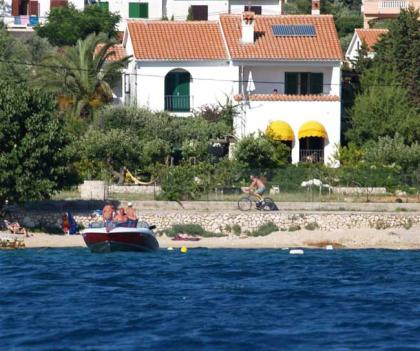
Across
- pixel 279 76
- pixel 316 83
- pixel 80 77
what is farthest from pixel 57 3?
pixel 316 83

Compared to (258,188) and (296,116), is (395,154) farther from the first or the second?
(258,188)

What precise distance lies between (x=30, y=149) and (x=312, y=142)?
19821mm

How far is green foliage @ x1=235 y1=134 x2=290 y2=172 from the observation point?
6719cm

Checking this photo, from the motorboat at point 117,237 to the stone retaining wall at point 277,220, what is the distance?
331cm

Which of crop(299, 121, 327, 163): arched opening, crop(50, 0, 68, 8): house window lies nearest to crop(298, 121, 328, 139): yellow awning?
crop(299, 121, 327, 163): arched opening

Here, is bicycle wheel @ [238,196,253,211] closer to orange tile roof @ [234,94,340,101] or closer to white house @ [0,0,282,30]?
orange tile roof @ [234,94,340,101]

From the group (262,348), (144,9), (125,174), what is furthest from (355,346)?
(144,9)

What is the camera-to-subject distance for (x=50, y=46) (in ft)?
301

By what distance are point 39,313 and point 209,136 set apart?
29.9 meters

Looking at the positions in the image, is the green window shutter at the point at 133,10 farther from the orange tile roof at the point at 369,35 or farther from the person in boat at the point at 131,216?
the person in boat at the point at 131,216

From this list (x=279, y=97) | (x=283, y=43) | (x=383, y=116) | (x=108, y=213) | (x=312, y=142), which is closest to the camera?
(x=108, y=213)

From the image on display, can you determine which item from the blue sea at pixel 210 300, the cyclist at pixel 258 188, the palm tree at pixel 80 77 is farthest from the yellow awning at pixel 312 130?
the blue sea at pixel 210 300

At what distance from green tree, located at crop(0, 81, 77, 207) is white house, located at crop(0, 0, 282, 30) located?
38.9 meters

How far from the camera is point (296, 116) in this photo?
73000 mm
